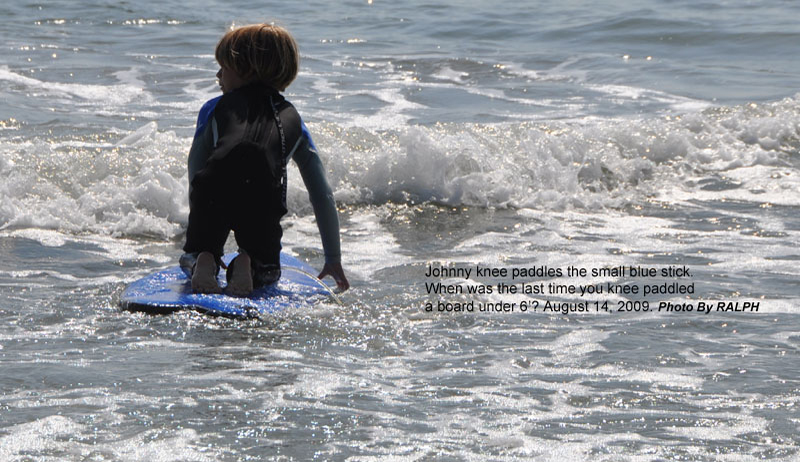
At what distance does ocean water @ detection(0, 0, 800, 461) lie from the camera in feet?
11.0

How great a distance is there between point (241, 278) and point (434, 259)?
1849 mm

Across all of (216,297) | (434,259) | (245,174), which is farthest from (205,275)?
(434,259)

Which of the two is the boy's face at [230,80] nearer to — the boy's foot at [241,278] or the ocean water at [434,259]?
the boy's foot at [241,278]

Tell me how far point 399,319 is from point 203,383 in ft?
4.09

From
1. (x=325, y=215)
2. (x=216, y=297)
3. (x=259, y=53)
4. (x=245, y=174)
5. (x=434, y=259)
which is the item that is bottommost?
(x=434, y=259)

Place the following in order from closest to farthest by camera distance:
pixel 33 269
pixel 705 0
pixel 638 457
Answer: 1. pixel 638 457
2. pixel 33 269
3. pixel 705 0

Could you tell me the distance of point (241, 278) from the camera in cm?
458

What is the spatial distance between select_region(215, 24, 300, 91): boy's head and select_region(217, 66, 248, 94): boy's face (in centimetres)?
2

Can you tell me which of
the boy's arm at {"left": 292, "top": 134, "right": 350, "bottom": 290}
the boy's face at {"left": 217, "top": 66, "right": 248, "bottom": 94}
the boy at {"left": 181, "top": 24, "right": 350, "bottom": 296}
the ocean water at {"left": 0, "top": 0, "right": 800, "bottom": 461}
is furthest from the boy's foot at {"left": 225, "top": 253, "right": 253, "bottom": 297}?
the boy's face at {"left": 217, "top": 66, "right": 248, "bottom": 94}

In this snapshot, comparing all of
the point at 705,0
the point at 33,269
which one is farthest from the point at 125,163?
the point at 705,0

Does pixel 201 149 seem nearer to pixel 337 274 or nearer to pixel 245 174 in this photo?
pixel 245 174

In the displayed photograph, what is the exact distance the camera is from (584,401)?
363 cm

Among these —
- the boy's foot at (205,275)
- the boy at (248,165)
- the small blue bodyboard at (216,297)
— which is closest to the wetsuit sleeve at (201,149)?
the boy at (248,165)

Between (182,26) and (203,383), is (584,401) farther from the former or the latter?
(182,26)
